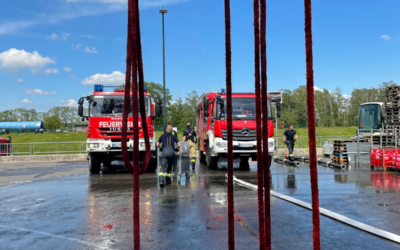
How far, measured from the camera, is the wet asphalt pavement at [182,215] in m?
5.21

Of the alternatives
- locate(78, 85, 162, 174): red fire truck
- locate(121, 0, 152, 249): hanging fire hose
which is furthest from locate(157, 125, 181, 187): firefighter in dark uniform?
locate(121, 0, 152, 249): hanging fire hose

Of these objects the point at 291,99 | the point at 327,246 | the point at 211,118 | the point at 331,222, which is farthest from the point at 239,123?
the point at 291,99

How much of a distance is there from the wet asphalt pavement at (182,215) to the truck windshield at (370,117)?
16.2m

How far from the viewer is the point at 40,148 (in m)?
25.2

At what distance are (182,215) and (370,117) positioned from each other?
23642mm

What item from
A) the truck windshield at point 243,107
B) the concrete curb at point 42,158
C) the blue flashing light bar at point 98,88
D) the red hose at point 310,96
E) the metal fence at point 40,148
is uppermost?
the blue flashing light bar at point 98,88

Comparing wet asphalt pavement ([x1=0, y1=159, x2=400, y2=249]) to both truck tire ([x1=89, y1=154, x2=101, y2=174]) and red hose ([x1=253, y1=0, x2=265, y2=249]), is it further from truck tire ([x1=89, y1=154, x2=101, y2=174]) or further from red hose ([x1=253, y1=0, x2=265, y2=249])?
truck tire ([x1=89, y1=154, x2=101, y2=174])

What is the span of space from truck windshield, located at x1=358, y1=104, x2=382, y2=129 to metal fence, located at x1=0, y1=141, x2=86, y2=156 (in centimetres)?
1979

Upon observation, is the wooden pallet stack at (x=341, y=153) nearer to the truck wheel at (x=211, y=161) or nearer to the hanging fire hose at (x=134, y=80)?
the truck wheel at (x=211, y=161)

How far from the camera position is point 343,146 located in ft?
58.4

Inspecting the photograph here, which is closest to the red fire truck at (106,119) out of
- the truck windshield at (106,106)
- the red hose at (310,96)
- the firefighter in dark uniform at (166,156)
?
the truck windshield at (106,106)

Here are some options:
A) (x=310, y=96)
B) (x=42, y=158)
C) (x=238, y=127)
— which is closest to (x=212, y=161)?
(x=238, y=127)

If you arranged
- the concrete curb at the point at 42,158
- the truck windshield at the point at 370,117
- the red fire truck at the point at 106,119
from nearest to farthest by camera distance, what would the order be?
the red fire truck at the point at 106,119, the concrete curb at the point at 42,158, the truck windshield at the point at 370,117

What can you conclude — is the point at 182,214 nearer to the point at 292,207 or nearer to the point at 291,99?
the point at 292,207
